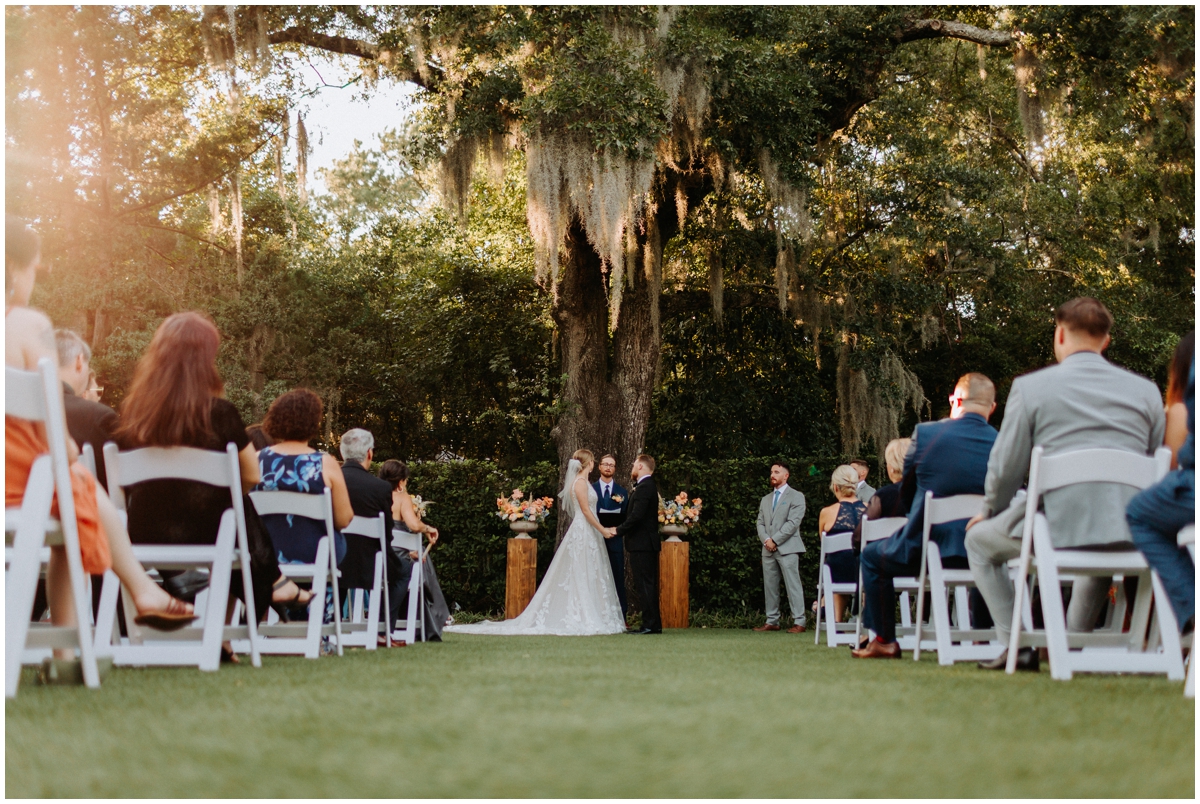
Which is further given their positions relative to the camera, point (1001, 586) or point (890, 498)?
point (890, 498)

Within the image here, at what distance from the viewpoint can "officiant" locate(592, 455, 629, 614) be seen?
36.6 feet

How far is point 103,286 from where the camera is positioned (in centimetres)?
1525

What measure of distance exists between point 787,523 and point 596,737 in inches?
383

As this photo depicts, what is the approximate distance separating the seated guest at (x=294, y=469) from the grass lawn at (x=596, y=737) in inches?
64.9

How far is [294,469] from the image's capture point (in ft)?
18.5

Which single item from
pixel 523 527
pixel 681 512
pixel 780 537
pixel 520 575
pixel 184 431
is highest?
pixel 184 431

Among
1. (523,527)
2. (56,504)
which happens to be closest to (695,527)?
(523,527)

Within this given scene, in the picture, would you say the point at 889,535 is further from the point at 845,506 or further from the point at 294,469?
the point at 845,506

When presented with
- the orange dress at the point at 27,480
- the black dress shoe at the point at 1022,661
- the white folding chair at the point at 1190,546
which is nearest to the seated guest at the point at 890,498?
the black dress shoe at the point at 1022,661

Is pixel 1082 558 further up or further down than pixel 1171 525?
further down

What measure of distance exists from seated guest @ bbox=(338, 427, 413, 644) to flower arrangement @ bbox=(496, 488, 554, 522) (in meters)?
4.15

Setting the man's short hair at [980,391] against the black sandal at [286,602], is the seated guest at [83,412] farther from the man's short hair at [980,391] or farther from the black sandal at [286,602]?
the man's short hair at [980,391]

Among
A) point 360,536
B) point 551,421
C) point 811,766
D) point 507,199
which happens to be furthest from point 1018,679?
point 507,199

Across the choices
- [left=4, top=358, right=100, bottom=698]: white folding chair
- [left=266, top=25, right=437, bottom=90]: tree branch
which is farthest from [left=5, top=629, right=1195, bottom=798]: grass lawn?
[left=266, top=25, right=437, bottom=90]: tree branch
